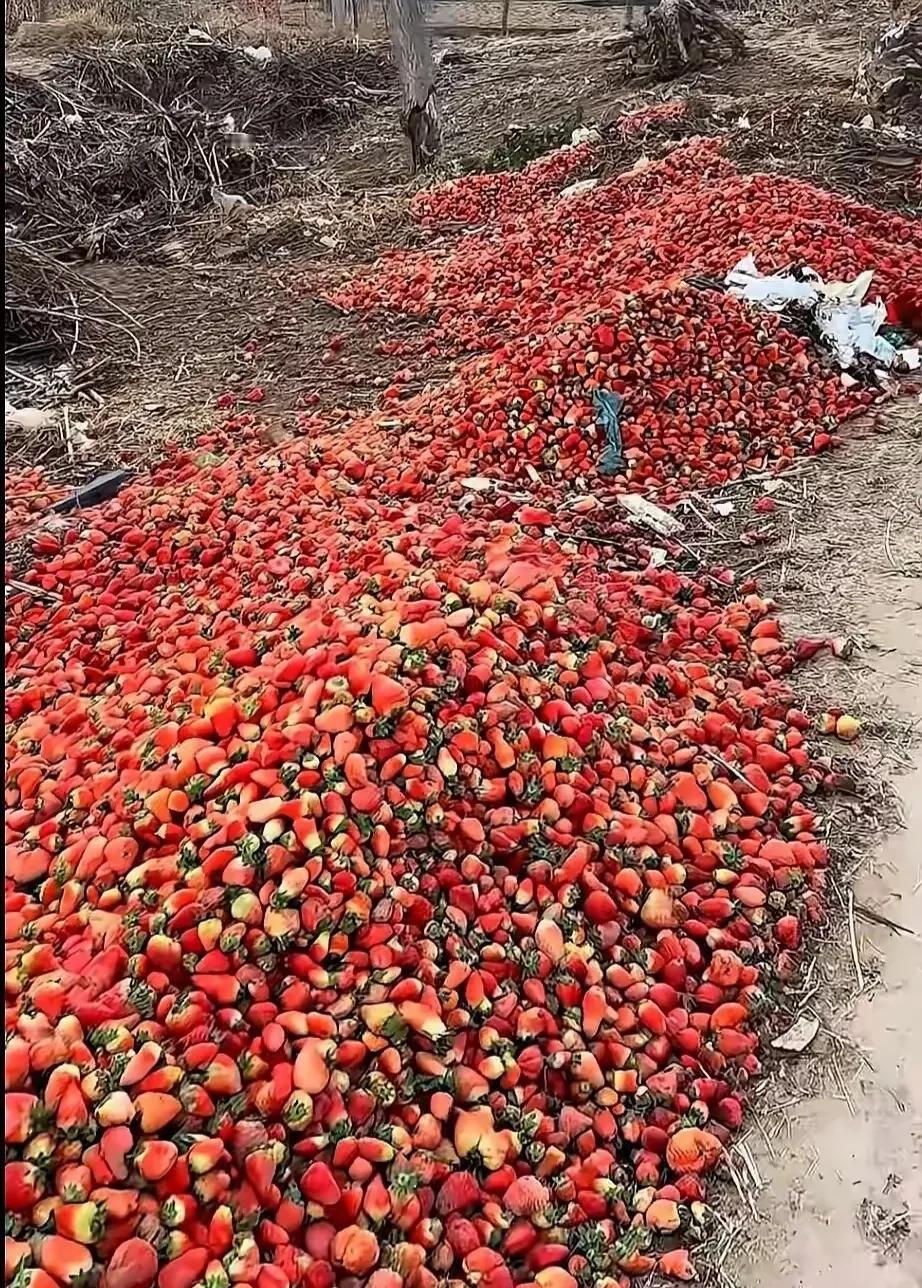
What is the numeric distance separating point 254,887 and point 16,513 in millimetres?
3434

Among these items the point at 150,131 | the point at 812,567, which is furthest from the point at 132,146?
the point at 812,567

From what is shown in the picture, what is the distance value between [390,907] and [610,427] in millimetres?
3249

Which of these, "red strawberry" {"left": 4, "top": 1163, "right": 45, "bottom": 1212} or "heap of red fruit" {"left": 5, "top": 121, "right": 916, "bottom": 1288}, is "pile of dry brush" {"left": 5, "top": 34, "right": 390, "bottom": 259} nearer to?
"heap of red fruit" {"left": 5, "top": 121, "right": 916, "bottom": 1288}

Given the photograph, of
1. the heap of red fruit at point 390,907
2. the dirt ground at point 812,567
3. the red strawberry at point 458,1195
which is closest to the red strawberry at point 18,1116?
the heap of red fruit at point 390,907

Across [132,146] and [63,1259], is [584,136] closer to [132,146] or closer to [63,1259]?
[132,146]

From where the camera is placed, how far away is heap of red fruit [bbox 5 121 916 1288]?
2.15 meters

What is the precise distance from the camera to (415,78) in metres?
9.98

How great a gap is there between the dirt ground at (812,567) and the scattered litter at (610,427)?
0.62m

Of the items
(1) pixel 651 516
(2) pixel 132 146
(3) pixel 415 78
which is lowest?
(1) pixel 651 516

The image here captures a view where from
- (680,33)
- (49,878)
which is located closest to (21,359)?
(49,878)

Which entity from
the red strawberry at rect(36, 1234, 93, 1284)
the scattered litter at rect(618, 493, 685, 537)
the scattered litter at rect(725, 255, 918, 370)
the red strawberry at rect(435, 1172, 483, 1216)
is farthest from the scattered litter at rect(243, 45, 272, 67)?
the red strawberry at rect(36, 1234, 93, 1284)

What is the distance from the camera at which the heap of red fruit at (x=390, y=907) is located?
2147 mm

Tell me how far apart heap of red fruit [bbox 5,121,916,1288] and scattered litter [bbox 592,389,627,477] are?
0.92m

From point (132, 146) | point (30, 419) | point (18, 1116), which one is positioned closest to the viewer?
point (18, 1116)
